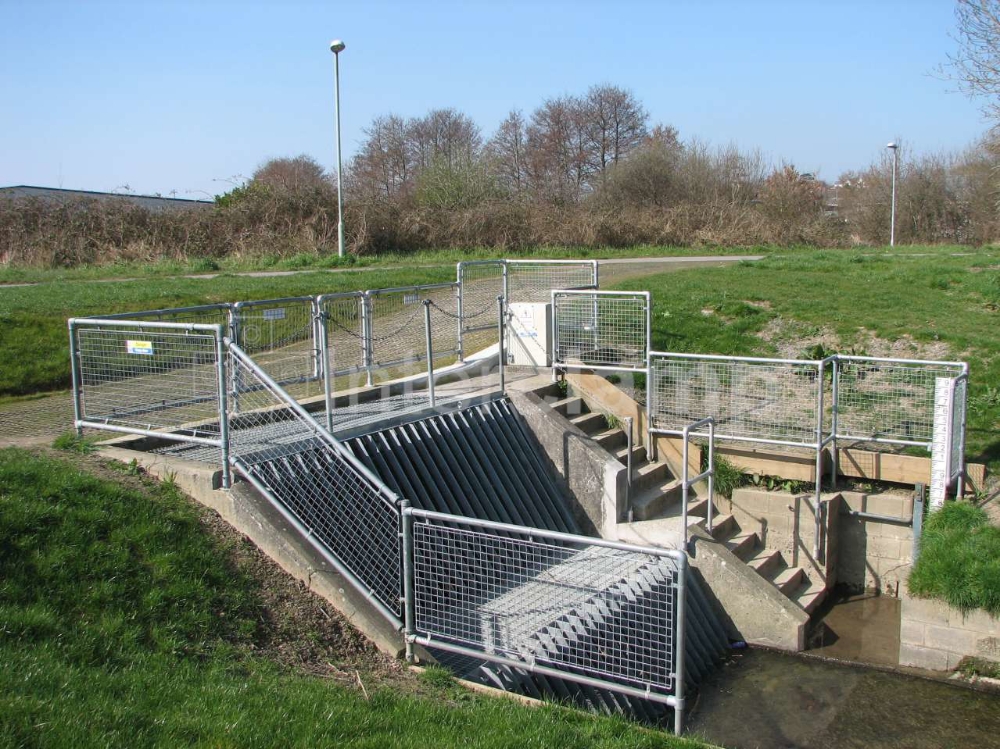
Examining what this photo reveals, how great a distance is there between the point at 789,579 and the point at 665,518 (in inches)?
63.8

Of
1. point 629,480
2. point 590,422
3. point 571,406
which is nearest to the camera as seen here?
point 629,480

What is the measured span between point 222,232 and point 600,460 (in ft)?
67.2

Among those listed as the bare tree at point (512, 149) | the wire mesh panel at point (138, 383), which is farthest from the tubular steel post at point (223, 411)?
the bare tree at point (512, 149)

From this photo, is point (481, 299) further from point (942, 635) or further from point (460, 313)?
point (942, 635)

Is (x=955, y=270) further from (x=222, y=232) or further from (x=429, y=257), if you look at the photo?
(x=222, y=232)

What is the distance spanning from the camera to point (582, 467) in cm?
1112

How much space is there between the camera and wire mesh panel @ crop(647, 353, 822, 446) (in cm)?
1118

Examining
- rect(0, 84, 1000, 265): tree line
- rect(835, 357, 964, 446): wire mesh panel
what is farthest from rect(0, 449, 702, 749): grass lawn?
rect(0, 84, 1000, 265): tree line

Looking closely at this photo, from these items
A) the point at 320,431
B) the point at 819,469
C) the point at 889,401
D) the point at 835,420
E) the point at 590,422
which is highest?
the point at 320,431

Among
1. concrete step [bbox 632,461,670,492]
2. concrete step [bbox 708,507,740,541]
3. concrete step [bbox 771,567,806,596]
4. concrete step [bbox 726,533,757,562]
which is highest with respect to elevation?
concrete step [bbox 632,461,670,492]

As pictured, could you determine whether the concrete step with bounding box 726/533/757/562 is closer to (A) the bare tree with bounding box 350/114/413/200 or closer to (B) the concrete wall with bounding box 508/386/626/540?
(B) the concrete wall with bounding box 508/386/626/540

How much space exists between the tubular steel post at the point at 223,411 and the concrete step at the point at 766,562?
5890 mm

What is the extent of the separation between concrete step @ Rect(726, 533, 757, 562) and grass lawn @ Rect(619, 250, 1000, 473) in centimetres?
297

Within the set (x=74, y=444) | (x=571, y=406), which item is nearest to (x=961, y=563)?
(x=571, y=406)
